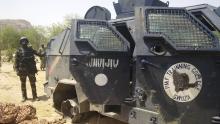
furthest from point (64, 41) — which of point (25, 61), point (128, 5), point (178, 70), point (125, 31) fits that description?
point (25, 61)

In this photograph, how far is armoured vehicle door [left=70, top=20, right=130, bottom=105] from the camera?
237 inches

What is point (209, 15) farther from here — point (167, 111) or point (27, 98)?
point (27, 98)

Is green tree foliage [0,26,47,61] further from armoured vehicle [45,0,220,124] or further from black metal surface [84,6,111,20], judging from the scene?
armoured vehicle [45,0,220,124]

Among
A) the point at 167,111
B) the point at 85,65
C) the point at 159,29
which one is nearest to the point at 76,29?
the point at 85,65

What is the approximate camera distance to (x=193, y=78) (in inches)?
185

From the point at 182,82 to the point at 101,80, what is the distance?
1651mm

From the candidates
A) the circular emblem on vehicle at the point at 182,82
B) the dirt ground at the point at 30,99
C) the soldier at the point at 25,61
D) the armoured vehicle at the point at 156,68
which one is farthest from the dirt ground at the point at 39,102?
the circular emblem on vehicle at the point at 182,82

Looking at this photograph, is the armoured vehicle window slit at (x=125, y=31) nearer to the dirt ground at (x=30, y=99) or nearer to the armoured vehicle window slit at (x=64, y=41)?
the armoured vehicle window slit at (x=64, y=41)

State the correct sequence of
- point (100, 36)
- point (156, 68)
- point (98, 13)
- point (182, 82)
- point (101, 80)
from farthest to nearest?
point (98, 13) < point (100, 36) < point (101, 80) < point (156, 68) < point (182, 82)

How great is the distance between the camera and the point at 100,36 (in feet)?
20.5

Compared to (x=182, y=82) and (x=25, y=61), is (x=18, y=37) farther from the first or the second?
(x=182, y=82)

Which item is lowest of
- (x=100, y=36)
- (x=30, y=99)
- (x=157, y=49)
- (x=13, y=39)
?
(x=30, y=99)

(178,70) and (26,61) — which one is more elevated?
(178,70)

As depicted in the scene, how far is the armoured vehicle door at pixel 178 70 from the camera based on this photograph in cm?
468
